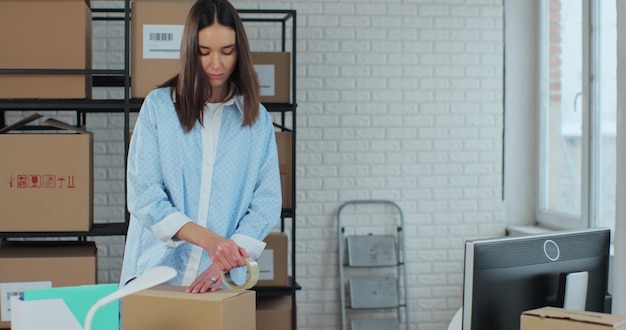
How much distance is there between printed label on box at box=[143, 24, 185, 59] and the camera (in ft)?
10.4

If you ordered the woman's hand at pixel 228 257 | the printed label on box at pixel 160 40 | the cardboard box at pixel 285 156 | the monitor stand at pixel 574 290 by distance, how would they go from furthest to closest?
1. the cardboard box at pixel 285 156
2. the printed label on box at pixel 160 40
3. the woman's hand at pixel 228 257
4. the monitor stand at pixel 574 290

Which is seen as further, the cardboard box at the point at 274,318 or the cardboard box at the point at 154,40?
the cardboard box at the point at 274,318

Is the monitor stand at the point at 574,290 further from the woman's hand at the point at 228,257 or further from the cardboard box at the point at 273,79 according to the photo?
the cardboard box at the point at 273,79

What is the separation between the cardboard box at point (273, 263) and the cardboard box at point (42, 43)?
107cm

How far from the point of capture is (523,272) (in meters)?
1.61

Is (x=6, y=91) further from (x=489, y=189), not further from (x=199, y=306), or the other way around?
(x=489, y=189)

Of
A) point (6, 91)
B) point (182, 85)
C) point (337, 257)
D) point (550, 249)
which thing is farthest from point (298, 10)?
point (550, 249)

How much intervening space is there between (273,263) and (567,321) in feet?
7.42

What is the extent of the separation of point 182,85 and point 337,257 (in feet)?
7.86

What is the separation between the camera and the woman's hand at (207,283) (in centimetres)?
154

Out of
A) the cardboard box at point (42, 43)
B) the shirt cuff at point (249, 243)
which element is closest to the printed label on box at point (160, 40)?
the cardboard box at point (42, 43)

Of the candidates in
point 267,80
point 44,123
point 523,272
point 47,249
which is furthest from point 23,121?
point 523,272

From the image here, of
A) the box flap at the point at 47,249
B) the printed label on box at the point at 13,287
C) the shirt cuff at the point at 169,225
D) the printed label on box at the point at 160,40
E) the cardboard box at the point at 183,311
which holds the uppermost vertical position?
the printed label on box at the point at 160,40

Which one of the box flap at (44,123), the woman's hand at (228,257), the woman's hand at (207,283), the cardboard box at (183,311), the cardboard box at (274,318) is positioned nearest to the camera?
the cardboard box at (183,311)
